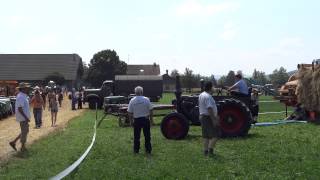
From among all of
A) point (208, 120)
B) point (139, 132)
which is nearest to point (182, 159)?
point (208, 120)

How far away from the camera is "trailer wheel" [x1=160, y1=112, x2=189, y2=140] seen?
18266 millimetres

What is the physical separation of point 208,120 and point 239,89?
4.87m

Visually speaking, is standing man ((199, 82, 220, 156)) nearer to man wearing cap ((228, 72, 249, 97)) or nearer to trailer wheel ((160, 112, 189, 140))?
trailer wheel ((160, 112, 189, 140))

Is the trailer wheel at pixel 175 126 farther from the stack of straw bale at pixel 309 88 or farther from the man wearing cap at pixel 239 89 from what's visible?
the stack of straw bale at pixel 309 88

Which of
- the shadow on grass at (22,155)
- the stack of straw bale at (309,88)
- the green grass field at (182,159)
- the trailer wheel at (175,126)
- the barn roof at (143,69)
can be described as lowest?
the shadow on grass at (22,155)

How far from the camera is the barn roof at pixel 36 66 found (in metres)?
111

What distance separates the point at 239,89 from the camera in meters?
19.2

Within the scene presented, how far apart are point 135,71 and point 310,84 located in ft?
410

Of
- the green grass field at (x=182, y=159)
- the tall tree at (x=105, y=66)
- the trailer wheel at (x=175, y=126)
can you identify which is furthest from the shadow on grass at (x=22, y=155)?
the tall tree at (x=105, y=66)

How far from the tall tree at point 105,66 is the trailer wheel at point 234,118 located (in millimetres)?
102871

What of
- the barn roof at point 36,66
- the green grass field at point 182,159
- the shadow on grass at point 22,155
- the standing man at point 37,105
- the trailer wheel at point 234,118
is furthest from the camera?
the barn roof at point 36,66

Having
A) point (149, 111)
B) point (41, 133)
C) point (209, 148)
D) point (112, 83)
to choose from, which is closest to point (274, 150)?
point (209, 148)

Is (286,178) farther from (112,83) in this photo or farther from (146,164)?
(112,83)

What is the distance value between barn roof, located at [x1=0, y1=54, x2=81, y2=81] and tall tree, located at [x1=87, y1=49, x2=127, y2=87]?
597 centimetres
